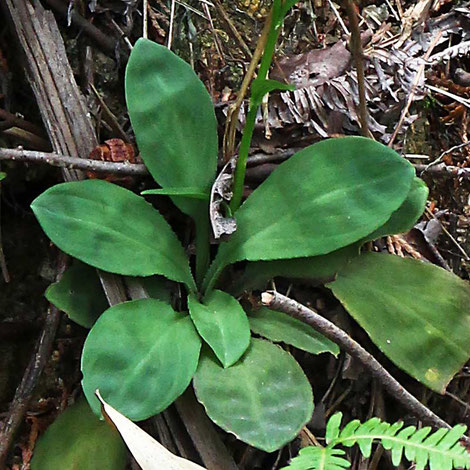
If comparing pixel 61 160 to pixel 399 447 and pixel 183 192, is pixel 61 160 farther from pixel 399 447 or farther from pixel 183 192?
pixel 399 447

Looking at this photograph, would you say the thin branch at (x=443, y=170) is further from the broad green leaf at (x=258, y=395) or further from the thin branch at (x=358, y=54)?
the broad green leaf at (x=258, y=395)

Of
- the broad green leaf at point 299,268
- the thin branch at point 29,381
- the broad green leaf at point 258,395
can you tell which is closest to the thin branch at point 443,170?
the broad green leaf at point 299,268

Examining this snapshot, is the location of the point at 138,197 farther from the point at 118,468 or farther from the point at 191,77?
the point at 118,468

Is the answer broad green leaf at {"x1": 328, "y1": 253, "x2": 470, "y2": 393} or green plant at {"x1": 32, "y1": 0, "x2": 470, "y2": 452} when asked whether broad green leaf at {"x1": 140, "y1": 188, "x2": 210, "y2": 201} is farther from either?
broad green leaf at {"x1": 328, "y1": 253, "x2": 470, "y2": 393}

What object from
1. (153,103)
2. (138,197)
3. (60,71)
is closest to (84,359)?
(138,197)

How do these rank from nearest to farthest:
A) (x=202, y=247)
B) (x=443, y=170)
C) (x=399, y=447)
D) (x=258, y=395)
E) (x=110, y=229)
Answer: (x=399, y=447), (x=258, y=395), (x=110, y=229), (x=202, y=247), (x=443, y=170)

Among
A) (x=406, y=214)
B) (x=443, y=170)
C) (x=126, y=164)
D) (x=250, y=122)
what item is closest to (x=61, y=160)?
(x=126, y=164)
